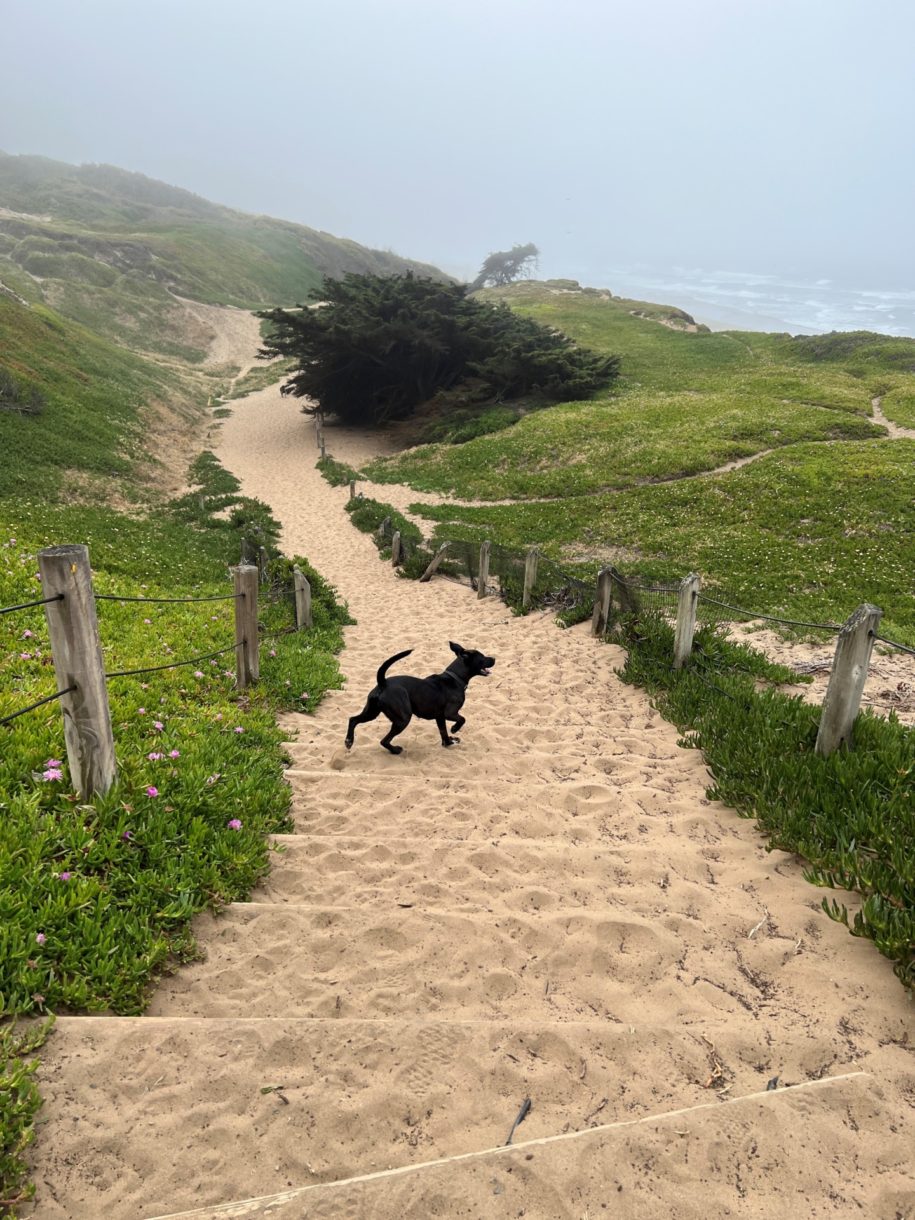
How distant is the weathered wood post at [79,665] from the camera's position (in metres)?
3.78

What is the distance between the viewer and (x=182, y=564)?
47.9ft

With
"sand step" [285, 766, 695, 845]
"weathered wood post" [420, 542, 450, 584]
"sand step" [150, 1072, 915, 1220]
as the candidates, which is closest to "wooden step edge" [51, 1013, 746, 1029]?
"sand step" [150, 1072, 915, 1220]

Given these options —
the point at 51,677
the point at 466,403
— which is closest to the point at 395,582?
the point at 51,677

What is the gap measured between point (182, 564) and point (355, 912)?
12334 millimetres

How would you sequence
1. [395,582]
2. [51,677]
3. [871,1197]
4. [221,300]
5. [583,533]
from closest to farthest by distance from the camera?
[871,1197], [51,677], [395,582], [583,533], [221,300]

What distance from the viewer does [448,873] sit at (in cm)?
471

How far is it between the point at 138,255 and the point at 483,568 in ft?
246

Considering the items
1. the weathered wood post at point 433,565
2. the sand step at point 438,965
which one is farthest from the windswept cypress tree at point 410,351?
the sand step at point 438,965

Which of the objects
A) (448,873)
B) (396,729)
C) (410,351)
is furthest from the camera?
(410,351)

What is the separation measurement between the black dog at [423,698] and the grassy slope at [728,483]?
28.9 feet

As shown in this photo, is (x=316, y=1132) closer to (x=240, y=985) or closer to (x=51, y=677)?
(x=240, y=985)

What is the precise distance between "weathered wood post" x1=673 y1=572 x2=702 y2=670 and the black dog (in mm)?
3008

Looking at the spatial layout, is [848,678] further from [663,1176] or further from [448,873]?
[663,1176]

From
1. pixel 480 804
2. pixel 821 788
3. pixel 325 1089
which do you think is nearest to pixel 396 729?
pixel 480 804
